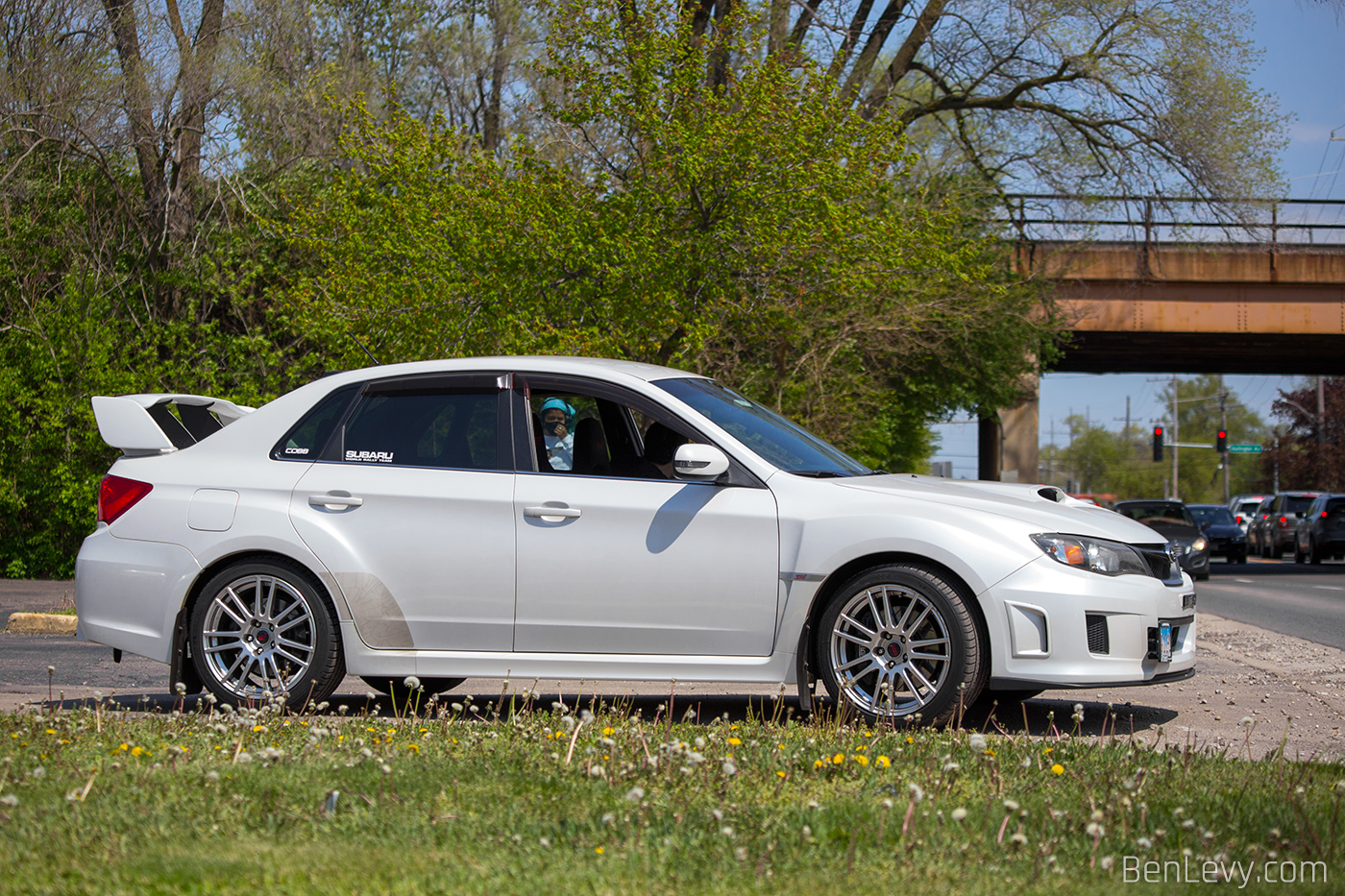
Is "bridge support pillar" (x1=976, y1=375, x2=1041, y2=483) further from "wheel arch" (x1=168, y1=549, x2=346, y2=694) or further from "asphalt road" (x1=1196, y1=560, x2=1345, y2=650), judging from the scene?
"wheel arch" (x1=168, y1=549, x2=346, y2=694)

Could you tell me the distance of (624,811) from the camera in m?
4.00

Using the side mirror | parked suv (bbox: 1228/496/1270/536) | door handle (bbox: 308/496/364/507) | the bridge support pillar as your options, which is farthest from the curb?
parked suv (bbox: 1228/496/1270/536)

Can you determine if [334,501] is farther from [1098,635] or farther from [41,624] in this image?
[41,624]

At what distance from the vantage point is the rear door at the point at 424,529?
20.4ft

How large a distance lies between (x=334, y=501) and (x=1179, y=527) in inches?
831

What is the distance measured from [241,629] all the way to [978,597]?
345 cm

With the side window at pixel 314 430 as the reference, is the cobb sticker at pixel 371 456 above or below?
below

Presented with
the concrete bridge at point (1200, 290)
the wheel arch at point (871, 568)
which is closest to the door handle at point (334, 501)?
the wheel arch at point (871, 568)

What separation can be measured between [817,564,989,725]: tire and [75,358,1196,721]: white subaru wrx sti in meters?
0.01

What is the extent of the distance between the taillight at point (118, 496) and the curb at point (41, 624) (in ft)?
17.4

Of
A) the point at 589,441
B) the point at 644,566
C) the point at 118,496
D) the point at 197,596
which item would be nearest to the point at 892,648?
the point at 644,566

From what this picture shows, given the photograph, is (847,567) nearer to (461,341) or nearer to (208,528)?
(208,528)

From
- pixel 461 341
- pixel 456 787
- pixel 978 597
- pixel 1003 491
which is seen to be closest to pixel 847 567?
pixel 978 597
